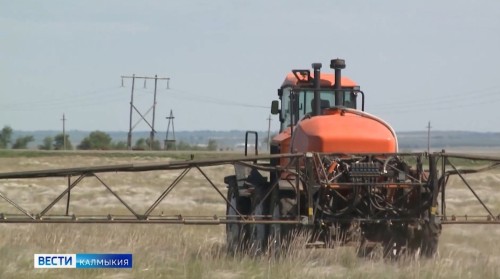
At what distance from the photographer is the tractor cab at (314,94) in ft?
52.0

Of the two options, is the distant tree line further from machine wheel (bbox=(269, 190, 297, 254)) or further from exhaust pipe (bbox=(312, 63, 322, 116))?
machine wheel (bbox=(269, 190, 297, 254))

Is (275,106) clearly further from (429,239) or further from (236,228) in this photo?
(429,239)

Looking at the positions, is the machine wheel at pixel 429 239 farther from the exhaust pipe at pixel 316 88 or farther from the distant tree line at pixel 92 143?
the distant tree line at pixel 92 143

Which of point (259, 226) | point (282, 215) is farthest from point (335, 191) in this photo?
point (259, 226)

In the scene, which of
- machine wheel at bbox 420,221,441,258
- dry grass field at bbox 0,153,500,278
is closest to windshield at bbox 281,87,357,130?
dry grass field at bbox 0,153,500,278

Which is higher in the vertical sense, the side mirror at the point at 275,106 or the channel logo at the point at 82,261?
the side mirror at the point at 275,106

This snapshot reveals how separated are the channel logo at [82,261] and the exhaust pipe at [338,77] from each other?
4.97 m

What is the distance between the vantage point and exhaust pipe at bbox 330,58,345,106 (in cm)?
1581

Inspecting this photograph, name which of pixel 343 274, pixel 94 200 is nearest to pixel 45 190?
pixel 94 200

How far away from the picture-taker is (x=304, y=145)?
579 inches

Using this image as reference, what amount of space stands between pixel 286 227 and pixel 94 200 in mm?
17301

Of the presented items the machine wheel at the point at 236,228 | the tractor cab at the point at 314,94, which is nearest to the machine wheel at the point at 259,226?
the machine wheel at the point at 236,228

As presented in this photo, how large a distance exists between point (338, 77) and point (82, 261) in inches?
230

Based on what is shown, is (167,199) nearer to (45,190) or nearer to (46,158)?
(45,190)
